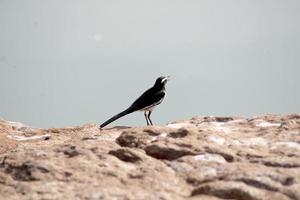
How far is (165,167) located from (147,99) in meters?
10.3

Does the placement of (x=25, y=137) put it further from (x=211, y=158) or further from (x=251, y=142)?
(x=211, y=158)

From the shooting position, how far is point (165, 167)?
1009 centimetres

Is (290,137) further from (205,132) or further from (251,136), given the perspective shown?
(205,132)

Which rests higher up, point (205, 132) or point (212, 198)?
point (205, 132)

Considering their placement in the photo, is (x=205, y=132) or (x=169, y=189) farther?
(x=205, y=132)

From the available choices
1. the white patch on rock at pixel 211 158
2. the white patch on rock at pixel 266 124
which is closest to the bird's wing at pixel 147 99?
the white patch on rock at pixel 266 124

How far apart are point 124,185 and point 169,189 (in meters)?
0.85

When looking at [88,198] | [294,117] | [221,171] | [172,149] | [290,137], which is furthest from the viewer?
[294,117]

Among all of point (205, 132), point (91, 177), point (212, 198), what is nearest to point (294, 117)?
point (205, 132)

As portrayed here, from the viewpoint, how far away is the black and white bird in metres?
19.9

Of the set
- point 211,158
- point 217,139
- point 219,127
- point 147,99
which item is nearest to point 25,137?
point 147,99

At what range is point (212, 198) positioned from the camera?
8883 millimetres

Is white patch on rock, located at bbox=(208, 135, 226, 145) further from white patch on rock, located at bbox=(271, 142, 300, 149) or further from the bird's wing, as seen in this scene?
the bird's wing

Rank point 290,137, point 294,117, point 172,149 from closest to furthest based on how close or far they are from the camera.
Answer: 1. point 172,149
2. point 290,137
3. point 294,117
